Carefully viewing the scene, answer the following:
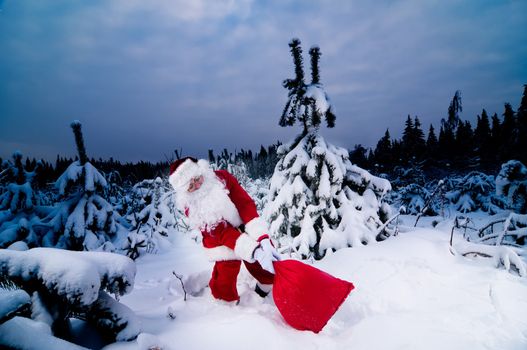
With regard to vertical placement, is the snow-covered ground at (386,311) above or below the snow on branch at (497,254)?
below

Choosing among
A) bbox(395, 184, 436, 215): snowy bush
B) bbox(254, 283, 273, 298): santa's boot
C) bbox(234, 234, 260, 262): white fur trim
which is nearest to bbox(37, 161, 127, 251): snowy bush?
bbox(254, 283, 273, 298): santa's boot

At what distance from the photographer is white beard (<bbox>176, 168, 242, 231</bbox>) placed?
3006 mm

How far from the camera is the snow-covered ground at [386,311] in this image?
1840mm

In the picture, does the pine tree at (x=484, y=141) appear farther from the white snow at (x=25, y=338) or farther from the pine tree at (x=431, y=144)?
the white snow at (x=25, y=338)

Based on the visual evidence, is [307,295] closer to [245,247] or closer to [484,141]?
[245,247]

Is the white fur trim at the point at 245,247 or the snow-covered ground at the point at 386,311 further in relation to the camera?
the white fur trim at the point at 245,247

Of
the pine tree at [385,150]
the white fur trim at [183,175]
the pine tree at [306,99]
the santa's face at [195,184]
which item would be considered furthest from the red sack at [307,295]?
the pine tree at [385,150]

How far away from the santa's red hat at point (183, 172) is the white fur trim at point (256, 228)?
2.97 feet

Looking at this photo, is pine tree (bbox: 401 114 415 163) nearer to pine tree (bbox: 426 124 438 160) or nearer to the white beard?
pine tree (bbox: 426 124 438 160)

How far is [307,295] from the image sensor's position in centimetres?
237

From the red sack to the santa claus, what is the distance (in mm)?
290

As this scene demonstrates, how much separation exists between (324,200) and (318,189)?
237 mm

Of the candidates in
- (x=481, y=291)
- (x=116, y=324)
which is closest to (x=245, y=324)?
(x=116, y=324)

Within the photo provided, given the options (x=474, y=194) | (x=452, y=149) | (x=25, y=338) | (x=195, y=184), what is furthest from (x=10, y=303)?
(x=452, y=149)
